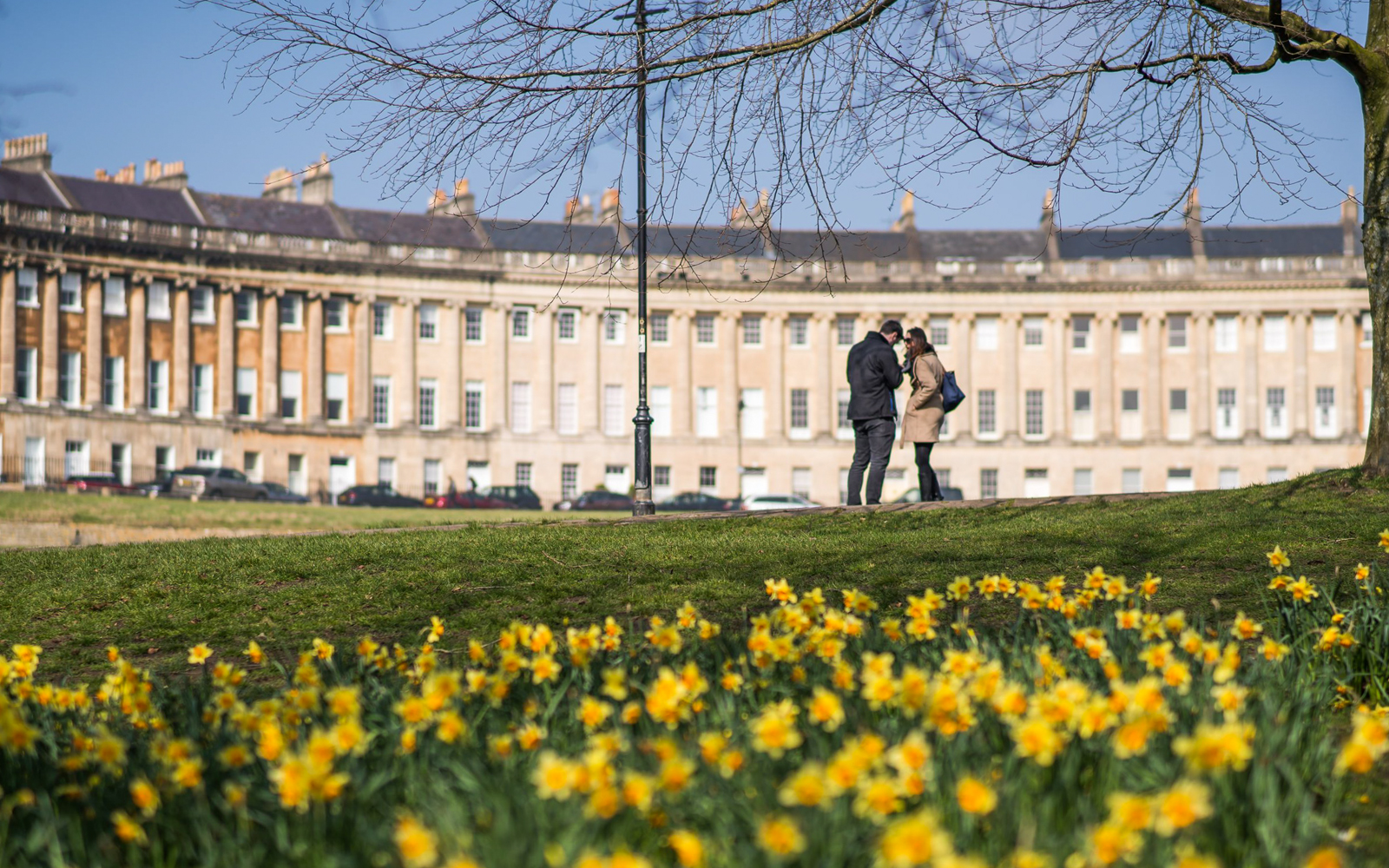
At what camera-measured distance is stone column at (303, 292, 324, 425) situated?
67.8 m

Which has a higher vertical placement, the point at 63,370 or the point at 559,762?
the point at 63,370

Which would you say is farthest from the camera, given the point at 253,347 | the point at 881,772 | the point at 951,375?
the point at 253,347

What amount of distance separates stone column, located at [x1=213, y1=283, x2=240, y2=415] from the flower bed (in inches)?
2484

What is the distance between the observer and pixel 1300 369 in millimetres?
73812

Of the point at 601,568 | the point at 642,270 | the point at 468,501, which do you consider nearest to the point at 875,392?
the point at 642,270

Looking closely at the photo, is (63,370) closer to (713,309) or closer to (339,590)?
(713,309)

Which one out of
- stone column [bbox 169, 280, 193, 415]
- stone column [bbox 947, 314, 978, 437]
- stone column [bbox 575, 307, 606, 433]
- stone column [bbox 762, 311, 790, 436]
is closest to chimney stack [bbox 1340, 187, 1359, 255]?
stone column [bbox 947, 314, 978, 437]

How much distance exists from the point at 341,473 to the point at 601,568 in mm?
59478

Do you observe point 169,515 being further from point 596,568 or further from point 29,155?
point 29,155

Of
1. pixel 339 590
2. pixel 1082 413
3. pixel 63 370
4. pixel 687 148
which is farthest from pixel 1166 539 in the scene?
pixel 1082 413

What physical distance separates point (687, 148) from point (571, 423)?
64.7 metres

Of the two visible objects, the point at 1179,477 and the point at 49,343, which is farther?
the point at 1179,477

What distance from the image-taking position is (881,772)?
3.74m

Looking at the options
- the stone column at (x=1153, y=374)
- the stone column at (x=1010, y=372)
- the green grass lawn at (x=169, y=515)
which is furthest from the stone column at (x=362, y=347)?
the stone column at (x=1153, y=374)
